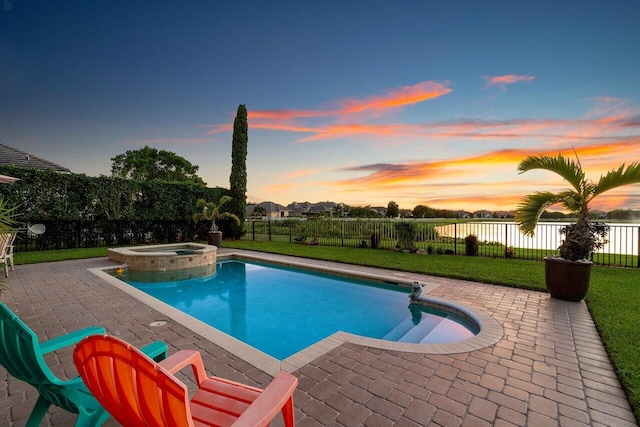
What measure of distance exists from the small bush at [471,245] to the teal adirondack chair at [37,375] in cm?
1103

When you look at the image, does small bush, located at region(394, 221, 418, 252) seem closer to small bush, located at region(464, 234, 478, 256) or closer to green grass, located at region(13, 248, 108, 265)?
small bush, located at region(464, 234, 478, 256)

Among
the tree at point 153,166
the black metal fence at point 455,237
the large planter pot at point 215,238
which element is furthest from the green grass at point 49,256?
the tree at point 153,166

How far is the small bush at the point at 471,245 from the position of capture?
10357 millimetres

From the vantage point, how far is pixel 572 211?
552 cm

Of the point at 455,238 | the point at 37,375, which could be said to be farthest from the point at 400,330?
the point at 455,238

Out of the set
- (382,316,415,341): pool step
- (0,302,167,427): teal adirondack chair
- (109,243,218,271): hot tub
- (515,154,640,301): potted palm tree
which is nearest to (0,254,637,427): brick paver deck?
(515,154,640,301): potted palm tree

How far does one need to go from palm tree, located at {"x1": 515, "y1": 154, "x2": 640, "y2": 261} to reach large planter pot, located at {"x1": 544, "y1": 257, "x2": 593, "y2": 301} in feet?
0.74

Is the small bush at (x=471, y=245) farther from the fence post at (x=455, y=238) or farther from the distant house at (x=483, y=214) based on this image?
the distant house at (x=483, y=214)

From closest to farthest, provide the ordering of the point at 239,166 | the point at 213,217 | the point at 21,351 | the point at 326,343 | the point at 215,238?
the point at 21,351 < the point at 326,343 < the point at 215,238 < the point at 213,217 < the point at 239,166

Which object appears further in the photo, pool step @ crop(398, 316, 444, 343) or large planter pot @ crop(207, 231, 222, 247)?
large planter pot @ crop(207, 231, 222, 247)

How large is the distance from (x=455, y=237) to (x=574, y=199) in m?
5.78

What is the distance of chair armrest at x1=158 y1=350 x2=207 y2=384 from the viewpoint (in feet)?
5.55

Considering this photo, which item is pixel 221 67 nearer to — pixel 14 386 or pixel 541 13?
pixel 541 13

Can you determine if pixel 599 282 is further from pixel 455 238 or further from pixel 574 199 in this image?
pixel 455 238
